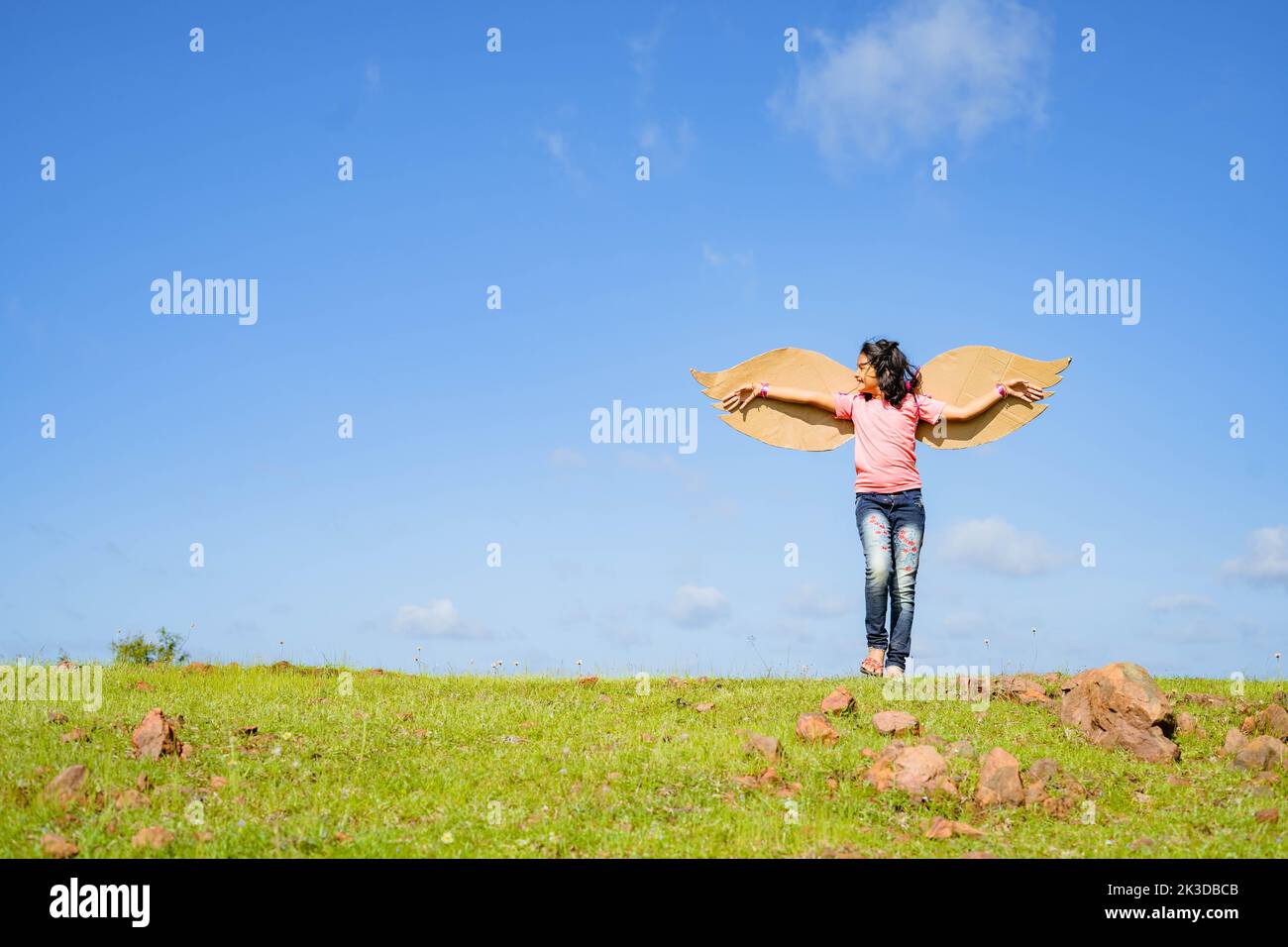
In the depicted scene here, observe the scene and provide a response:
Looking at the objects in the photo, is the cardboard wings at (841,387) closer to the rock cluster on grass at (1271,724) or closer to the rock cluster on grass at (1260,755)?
the rock cluster on grass at (1271,724)

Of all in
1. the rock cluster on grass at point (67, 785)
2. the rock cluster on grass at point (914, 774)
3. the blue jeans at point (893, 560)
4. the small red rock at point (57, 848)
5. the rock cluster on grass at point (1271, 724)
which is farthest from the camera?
the blue jeans at point (893, 560)

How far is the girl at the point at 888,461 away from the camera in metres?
13.3

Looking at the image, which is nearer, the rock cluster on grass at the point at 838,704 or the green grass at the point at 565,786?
the green grass at the point at 565,786

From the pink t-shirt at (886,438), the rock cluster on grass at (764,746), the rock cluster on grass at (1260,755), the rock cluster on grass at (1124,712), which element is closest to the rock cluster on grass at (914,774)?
the rock cluster on grass at (764,746)

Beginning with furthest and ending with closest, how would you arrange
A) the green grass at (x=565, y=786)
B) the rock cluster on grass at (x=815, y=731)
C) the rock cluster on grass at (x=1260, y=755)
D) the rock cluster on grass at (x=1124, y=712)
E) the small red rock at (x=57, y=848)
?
the rock cluster on grass at (x=1124, y=712) → the rock cluster on grass at (x=815, y=731) → the rock cluster on grass at (x=1260, y=755) → the green grass at (x=565, y=786) → the small red rock at (x=57, y=848)

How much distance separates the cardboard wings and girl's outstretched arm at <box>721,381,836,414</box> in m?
0.08

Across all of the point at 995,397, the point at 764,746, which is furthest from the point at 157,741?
the point at 995,397

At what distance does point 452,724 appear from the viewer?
1080 centimetres

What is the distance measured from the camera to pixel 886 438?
13719 mm

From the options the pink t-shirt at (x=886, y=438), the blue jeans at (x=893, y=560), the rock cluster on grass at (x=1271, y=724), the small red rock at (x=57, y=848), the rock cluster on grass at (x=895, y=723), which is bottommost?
the small red rock at (x=57, y=848)

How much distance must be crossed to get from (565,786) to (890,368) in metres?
7.90
